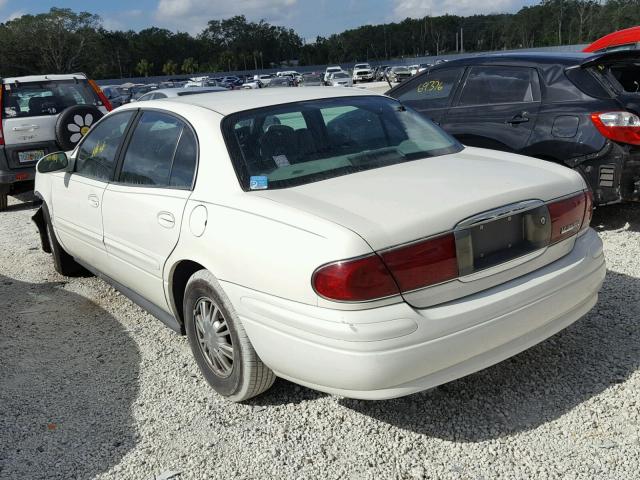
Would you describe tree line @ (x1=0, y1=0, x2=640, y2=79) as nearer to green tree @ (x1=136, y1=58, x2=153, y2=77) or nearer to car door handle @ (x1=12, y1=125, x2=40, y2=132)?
green tree @ (x1=136, y1=58, x2=153, y2=77)

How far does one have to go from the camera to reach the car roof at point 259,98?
3.47m

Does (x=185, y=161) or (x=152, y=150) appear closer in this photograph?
(x=185, y=161)

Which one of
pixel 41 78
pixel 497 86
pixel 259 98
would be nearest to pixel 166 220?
pixel 259 98

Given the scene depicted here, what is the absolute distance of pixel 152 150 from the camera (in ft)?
12.0

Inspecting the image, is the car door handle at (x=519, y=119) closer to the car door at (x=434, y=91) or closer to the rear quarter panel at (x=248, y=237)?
the car door at (x=434, y=91)

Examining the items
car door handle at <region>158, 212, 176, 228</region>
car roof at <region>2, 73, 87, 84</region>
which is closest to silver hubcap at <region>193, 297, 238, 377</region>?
car door handle at <region>158, 212, 176, 228</region>

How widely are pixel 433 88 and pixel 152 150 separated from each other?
13.1ft

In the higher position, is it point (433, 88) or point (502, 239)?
point (433, 88)

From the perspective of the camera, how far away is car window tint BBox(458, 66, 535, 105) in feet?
19.1

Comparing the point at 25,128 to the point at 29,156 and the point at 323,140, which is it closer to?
the point at 29,156

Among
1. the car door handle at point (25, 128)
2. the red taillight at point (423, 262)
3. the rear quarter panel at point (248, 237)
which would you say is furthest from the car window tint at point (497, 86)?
the car door handle at point (25, 128)

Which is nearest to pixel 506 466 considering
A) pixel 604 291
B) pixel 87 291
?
pixel 604 291

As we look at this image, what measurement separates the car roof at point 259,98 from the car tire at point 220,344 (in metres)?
1.00

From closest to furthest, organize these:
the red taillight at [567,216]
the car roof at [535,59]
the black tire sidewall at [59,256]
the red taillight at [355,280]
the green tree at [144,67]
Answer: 1. the red taillight at [355,280]
2. the red taillight at [567,216]
3. the black tire sidewall at [59,256]
4. the car roof at [535,59]
5. the green tree at [144,67]
